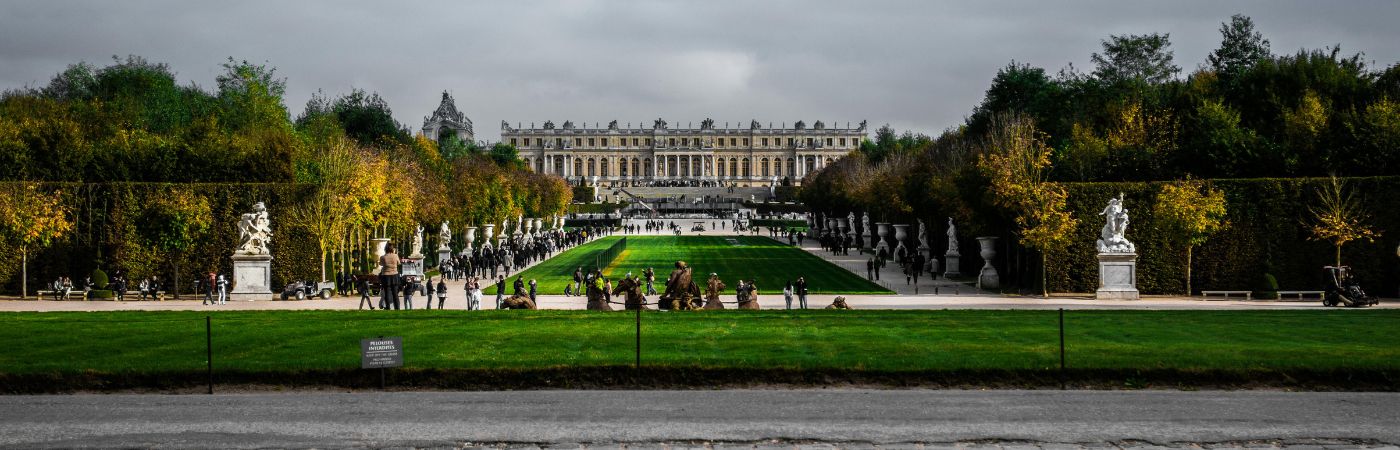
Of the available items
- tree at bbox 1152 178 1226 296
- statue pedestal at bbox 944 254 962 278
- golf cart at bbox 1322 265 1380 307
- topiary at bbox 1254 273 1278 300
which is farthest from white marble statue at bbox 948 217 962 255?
golf cart at bbox 1322 265 1380 307

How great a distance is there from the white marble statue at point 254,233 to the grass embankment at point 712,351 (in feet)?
39.4

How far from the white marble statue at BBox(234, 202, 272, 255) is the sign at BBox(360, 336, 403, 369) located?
21.2 meters

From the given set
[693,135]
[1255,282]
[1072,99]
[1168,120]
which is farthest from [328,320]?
[693,135]

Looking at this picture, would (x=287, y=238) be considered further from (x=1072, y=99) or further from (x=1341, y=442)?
(x=1072, y=99)

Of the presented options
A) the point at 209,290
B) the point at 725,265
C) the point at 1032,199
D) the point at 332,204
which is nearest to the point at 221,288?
the point at 209,290

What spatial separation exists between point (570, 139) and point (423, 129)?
99.4 ft

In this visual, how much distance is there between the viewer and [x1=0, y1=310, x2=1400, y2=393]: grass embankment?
13.4 metres

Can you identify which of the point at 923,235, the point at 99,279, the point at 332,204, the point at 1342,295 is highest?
the point at 332,204

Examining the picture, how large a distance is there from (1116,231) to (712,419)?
2413 centimetres

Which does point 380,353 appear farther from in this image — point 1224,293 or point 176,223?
point 1224,293

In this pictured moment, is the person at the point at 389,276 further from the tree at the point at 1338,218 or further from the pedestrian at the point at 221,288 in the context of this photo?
the tree at the point at 1338,218

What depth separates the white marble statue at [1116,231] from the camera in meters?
31.8

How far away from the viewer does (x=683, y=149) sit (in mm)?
195625

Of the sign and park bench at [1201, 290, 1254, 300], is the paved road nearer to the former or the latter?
the sign
